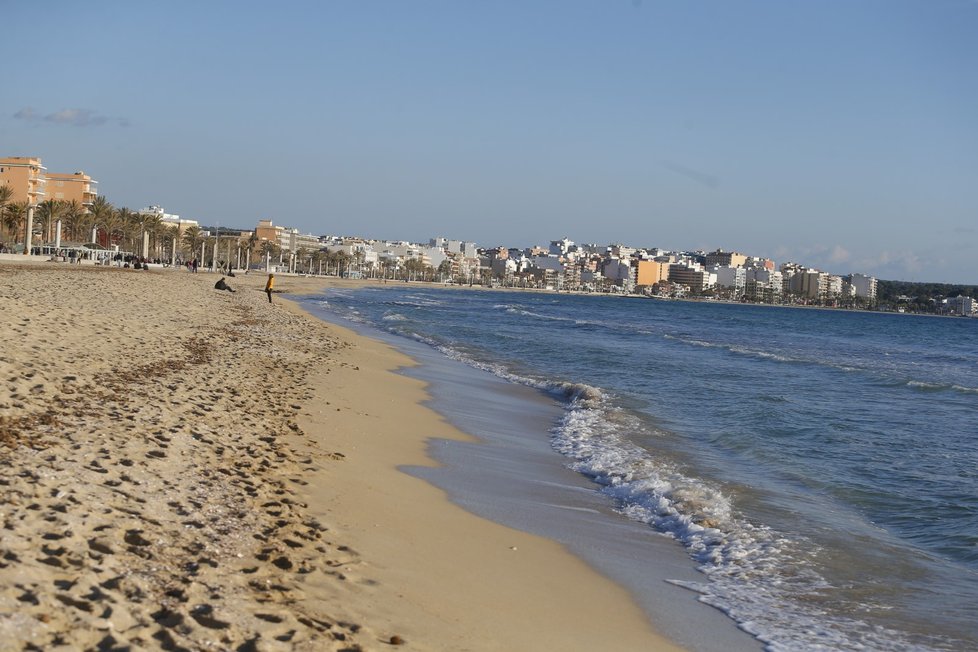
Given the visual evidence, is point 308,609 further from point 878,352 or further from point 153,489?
point 878,352

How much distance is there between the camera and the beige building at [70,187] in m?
97.5

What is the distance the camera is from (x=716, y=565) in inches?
270

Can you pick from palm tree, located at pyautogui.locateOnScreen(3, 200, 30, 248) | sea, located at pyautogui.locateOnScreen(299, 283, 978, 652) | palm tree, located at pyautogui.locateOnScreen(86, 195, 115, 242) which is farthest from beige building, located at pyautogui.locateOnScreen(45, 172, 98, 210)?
sea, located at pyautogui.locateOnScreen(299, 283, 978, 652)

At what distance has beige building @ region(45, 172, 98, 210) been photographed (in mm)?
97500

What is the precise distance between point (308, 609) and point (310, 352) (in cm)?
1473

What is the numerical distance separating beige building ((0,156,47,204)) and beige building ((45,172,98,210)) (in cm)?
965

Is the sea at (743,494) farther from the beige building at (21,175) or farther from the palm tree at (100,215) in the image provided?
the beige building at (21,175)

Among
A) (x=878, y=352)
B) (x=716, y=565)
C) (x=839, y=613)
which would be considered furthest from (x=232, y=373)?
(x=878, y=352)

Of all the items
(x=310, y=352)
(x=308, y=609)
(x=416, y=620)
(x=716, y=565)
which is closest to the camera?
(x=308, y=609)

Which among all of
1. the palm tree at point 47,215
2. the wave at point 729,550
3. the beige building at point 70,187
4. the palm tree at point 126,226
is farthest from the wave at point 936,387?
the beige building at point 70,187

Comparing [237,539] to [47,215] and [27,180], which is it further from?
[27,180]

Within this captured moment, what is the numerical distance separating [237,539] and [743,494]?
599cm

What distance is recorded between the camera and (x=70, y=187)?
324ft

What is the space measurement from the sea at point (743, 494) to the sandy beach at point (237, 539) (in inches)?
25.2
